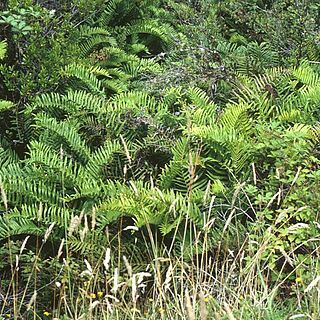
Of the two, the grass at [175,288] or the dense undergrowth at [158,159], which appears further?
the dense undergrowth at [158,159]

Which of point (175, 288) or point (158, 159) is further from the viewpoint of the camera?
point (158, 159)

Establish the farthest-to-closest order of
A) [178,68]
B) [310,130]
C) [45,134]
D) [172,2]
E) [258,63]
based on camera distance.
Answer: [172,2] < [258,63] < [178,68] < [45,134] < [310,130]

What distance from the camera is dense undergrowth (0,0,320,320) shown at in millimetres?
3357

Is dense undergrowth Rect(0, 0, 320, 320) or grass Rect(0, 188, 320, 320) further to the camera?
dense undergrowth Rect(0, 0, 320, 320)

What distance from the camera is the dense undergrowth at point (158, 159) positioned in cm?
336

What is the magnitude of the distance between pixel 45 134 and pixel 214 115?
1427 mm

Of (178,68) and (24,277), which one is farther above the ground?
(178,68)

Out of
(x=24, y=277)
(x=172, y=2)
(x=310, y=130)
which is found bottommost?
(x=24, y=277)

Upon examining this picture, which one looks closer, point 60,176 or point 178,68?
point 60,176

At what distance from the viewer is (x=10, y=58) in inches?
208

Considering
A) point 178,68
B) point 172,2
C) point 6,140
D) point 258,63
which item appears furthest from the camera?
point 172,2

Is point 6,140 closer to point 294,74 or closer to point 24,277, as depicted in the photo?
point 24,277

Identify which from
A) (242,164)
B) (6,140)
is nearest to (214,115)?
(242,164)

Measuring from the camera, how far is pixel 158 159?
4758 mm
